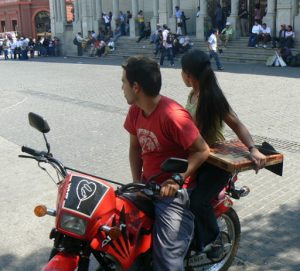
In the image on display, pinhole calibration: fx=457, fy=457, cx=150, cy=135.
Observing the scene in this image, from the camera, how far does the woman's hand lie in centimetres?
304

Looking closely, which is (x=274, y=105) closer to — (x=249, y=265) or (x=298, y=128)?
(x=298, y=128)

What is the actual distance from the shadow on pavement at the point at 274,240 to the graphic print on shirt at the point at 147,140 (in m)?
1.59

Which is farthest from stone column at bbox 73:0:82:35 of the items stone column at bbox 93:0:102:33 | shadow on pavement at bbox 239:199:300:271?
shadow on pavement at bbox 239:199:300:271

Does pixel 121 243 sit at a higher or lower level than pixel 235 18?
lower

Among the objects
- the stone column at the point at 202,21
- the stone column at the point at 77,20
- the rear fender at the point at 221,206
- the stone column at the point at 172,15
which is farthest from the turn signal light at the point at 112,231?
the stone column at the point at 77,20

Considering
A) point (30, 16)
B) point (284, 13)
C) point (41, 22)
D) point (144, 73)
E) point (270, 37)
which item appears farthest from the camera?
point (41, 22)

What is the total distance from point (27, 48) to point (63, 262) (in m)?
31.7

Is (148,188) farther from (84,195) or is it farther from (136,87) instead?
(136,87)

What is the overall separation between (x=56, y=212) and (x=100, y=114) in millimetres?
7772

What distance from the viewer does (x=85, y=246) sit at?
2.56 m

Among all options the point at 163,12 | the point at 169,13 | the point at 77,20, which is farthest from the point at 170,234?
the point at 77,20

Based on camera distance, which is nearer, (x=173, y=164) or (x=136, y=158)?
(x=173, y=164)

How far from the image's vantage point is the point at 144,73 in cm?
271

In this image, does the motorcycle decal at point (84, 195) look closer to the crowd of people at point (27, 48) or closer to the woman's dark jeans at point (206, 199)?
the woman's dark jeans at point (206, 199)
